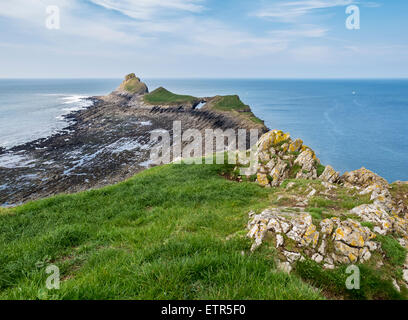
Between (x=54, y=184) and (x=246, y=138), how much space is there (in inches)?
1775

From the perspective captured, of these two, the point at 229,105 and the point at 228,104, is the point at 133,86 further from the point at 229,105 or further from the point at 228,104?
the point at 229,105

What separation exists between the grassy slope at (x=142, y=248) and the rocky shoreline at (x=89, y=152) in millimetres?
22409

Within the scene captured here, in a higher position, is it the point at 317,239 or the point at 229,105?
the point at 229,105

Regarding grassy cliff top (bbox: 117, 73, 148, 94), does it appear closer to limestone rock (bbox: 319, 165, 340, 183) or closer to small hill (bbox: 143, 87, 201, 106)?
small hill (bbox: 143, 87, 201, 106)

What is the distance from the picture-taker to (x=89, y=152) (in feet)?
157

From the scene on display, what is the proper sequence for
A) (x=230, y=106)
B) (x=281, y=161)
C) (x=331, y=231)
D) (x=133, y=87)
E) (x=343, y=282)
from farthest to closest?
(x=133, y=87) < (x=230, y=106) < (x=281, y=161) < (x=331, y=231) < (x=343, y=282)

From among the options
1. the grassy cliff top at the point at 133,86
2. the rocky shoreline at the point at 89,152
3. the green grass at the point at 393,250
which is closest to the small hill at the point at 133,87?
the grassy cliff top at the point at 133,86

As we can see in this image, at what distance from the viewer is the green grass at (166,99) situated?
10318 centimetres

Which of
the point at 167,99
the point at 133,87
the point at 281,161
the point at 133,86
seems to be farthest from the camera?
the point at 133,86

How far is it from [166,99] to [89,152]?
67763 mm

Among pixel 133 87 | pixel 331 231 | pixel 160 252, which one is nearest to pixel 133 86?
pixel 133 87

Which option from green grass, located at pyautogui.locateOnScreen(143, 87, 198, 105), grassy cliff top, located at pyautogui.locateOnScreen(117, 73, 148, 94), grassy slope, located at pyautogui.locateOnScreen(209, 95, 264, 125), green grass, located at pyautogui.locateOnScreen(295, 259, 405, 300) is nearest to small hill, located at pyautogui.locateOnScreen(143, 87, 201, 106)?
green grass, located at pyautogui.locateOnScreen(143, 87, 198, 105)

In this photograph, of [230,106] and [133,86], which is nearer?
[230,106]

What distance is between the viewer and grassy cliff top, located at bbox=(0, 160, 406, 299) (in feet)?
14.6
